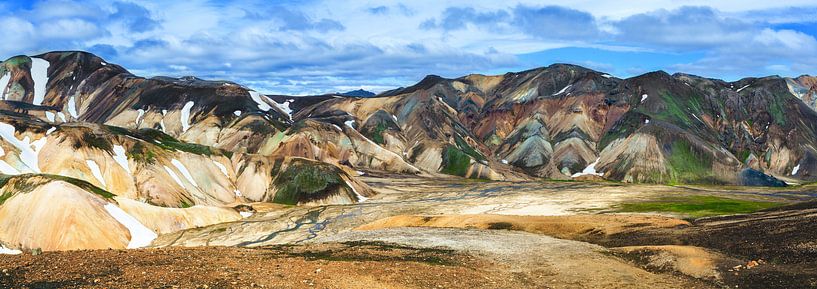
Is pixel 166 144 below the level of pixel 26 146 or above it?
below

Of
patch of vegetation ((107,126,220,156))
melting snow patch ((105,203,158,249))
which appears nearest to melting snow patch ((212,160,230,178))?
patch of vegetation ((107,126,220,156))

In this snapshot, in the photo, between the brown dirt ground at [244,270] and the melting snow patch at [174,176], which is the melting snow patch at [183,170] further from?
the brown dirt ground at [244,270]

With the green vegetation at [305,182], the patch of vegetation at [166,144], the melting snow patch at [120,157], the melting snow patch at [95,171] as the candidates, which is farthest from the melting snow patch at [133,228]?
the patch of vegetation at [166,144]

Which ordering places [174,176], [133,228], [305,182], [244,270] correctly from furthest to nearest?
[305,182] → [174,176] → [133,228] → [244,270]

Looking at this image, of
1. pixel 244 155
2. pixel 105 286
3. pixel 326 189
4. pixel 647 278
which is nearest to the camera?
pixel 105 286

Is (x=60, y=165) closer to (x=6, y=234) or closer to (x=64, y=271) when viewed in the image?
(x=6, y=234)

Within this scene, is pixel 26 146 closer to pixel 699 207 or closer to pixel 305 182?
pixel 305 182

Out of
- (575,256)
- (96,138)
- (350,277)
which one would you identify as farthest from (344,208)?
(350,277)

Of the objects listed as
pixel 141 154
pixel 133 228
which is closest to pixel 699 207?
pixel 133 228
